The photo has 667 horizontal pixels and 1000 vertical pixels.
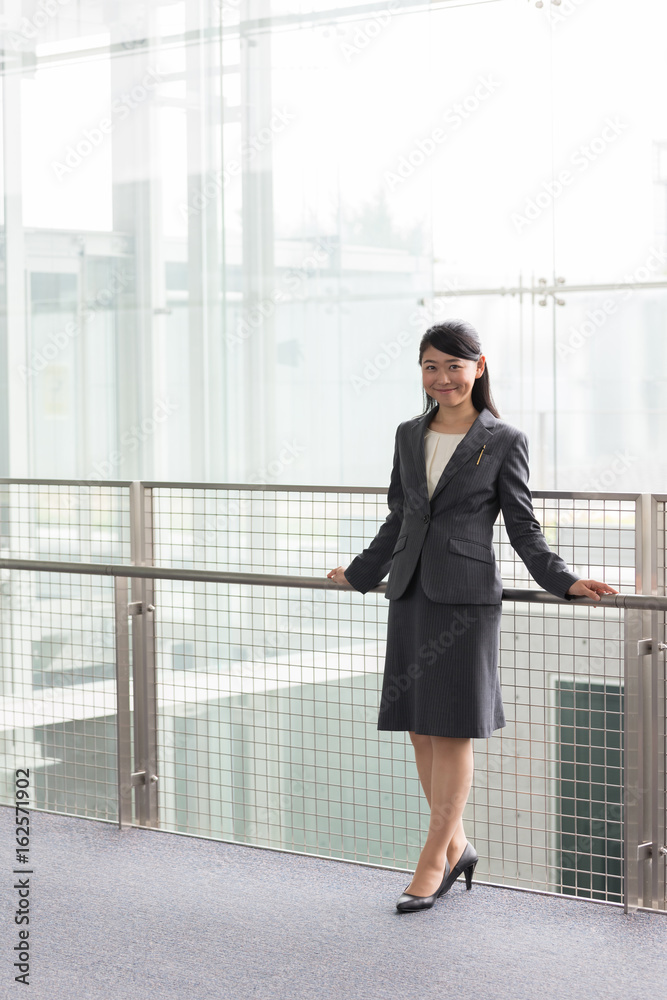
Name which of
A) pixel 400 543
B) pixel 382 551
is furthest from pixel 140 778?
pixel 400 543

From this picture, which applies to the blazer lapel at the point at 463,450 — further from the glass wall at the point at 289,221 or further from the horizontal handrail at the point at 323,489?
the glass wall at the point at 289,221

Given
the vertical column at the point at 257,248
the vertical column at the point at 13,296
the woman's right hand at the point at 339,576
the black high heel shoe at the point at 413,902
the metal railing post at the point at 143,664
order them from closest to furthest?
the black high heel shoe at the point at 413,902 < the woman's right hand at the point at 339,576 < the metal railing post at the point at 143,664 < the vertical column at the point at 257,248 < the vertical column at the point at 13,296

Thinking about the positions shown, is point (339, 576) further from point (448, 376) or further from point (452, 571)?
point (448, 376)

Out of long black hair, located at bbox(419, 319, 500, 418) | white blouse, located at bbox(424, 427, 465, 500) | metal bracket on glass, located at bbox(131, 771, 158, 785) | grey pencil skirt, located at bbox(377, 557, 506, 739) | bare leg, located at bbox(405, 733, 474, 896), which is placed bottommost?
metal bracket on glass, located at bbox(131, 771, 158, 785)

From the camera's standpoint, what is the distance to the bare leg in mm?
2711

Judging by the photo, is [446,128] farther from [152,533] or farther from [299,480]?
[152,533]

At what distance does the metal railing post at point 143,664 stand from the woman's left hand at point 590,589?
1.46 metres

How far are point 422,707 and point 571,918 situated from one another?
2.17 feet

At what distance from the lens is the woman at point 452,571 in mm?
2645

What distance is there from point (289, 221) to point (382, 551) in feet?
13.3

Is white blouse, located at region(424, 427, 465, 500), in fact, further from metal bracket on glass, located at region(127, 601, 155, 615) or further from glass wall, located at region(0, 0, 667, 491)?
glass wall, located at region(0, 0, 667, 491)

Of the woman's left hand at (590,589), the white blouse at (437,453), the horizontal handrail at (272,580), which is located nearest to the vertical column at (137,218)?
the horizontal handrail at (272,580)

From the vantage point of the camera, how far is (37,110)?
6.54 m

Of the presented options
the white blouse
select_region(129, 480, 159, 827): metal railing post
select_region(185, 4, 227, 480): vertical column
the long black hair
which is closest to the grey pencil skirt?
the white blouse
